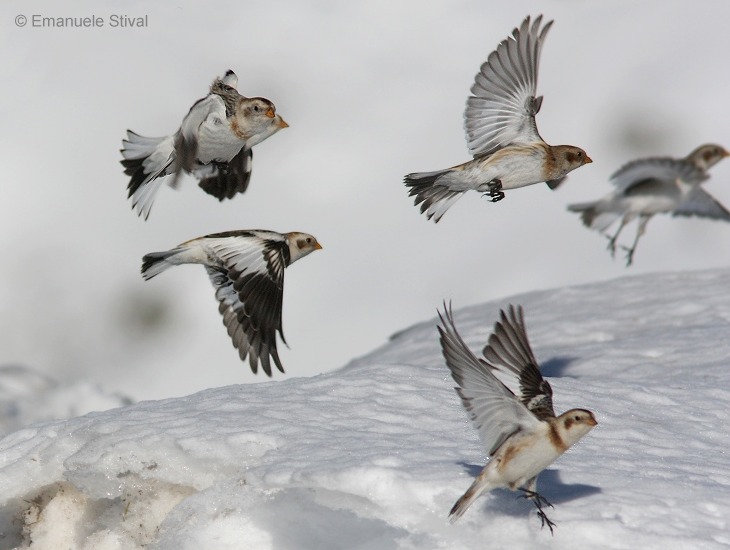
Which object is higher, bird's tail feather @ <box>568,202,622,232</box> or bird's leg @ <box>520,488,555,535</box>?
bird's tail feather @ <box>568,202,622,232</box>

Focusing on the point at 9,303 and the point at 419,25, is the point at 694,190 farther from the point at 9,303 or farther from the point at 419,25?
the point at 419,25

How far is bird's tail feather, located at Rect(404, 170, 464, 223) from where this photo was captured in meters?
5.62

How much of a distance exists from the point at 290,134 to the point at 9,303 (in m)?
4.92

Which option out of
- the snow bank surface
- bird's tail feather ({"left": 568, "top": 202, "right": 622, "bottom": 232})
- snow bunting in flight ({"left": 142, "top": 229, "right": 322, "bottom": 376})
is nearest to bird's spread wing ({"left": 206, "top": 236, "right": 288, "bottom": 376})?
snow bunting in flight ({"left": 142, "top": 229, "right": 322, "bottom": 376})

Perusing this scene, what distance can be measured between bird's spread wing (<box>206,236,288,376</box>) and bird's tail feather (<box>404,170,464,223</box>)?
683 millimetres

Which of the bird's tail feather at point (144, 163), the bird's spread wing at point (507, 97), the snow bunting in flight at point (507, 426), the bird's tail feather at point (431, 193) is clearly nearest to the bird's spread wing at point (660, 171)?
the bird's spread wing at point (507, 97)

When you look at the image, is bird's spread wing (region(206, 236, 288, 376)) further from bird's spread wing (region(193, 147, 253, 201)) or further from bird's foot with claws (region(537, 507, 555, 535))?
bird's foot with claws (region(537, 507, 555, 535))

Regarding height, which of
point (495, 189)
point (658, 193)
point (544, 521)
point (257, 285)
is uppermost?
point (495, 189)

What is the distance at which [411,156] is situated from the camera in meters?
18.2

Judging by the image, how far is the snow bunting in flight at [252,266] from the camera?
546 cm

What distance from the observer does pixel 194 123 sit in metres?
5.19

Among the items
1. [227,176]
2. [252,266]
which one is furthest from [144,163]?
[252,266]

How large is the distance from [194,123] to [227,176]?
93 cm

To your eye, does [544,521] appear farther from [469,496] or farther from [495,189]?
[495,189]
